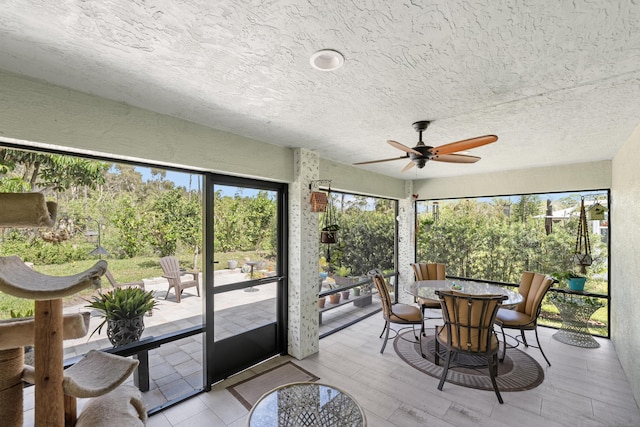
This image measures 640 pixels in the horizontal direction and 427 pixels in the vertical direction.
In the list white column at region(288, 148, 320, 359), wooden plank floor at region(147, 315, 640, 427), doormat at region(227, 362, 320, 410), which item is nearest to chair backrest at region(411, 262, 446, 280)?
wooden plank floor at region(147, 315, 640, 427)

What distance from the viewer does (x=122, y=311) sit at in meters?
2.37

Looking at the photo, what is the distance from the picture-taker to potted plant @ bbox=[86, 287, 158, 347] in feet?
7.56

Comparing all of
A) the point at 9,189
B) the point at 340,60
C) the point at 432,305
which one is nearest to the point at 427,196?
the point at 432,305

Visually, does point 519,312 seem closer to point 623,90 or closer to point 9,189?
point 623,90

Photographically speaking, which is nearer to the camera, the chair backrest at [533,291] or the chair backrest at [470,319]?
the chair backrest at [470,319]

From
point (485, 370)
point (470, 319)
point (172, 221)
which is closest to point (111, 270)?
point (172, 221)

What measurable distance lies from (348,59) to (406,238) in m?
4.76

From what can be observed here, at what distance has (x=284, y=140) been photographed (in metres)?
3.11

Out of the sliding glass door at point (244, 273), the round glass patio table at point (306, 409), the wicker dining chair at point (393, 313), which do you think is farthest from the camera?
the wicker dining chair at point (393, 313)

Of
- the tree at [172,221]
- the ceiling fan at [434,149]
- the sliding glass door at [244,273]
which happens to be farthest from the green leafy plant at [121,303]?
the ceiling fan at [434,149]

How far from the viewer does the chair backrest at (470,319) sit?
271cm

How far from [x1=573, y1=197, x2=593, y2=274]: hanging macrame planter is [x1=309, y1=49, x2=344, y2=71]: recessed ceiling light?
4.60 meters

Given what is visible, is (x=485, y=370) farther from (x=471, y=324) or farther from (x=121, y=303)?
(x=121, y=303)

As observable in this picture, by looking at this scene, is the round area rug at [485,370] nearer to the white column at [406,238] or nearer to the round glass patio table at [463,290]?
the round glass patio table at [463,290]
